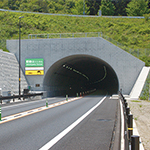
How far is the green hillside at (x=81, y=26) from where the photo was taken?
5955 centimetres

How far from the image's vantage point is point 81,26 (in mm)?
69812

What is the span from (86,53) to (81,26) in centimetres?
3626

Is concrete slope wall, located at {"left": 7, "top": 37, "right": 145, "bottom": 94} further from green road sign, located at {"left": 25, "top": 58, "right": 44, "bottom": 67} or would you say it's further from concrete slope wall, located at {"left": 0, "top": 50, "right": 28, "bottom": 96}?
concrete slope wall, located at {"left": 0, "top": 50, "right": 28, "bottom": 96}

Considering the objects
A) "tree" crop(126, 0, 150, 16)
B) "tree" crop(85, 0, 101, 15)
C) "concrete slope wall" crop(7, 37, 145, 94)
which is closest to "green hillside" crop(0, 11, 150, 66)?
"tree" crop(126, 0, 150, 16)

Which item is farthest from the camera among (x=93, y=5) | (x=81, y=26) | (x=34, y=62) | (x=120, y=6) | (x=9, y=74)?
(x=93, y=5)

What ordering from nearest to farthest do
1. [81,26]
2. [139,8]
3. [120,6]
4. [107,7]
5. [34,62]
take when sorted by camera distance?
[34,62] → [81,26] → [139,8] → [107,7] → [120,6]

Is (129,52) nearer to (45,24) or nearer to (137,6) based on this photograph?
(45,24)

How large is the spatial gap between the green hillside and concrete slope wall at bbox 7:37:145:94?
21.2 metres

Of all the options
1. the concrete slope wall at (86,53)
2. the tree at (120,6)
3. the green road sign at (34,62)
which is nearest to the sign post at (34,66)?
the green road sign at (34,62)

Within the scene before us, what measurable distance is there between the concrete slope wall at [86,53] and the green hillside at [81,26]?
69.5 feet

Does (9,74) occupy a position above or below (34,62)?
below

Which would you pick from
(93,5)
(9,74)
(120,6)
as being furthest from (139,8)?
(9,74)

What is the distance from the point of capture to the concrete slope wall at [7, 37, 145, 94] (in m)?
34.8

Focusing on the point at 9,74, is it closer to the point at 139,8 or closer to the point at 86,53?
the point at 86,53
